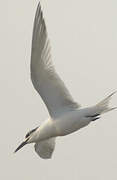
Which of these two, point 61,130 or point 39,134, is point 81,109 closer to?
point 61,130

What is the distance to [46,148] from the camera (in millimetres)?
5035

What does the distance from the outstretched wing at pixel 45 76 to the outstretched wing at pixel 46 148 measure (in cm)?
74

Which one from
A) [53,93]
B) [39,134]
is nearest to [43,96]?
[53,93]

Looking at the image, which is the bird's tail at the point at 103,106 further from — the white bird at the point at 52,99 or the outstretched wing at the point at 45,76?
the outstretched wing at the point at 45,76

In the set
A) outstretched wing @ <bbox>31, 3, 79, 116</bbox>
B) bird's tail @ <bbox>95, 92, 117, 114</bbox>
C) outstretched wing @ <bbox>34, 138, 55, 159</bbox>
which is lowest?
outstretched wing @ <bbox>34, 138, 55, 159</bbox>

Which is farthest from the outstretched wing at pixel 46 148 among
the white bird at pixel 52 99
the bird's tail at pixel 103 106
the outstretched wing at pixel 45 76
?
the bird's tail at pixel 103 106

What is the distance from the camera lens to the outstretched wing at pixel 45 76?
12.6ft

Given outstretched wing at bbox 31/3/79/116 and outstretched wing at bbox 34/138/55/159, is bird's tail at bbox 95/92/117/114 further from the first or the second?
outstretched wing at bbox 34/138/55/159

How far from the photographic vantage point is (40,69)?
411cm

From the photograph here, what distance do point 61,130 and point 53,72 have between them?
1.78 ft

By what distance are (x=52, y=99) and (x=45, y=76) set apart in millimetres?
279

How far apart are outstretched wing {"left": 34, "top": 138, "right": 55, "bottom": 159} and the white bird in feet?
1.56

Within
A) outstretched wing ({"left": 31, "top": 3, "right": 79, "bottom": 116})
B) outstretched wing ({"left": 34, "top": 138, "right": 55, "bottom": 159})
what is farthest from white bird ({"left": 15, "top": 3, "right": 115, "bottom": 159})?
outstretched wing ({"left": 34, "top": 138, "right": 55, "bottom": 159})

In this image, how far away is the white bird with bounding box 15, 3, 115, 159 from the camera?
154 inches
